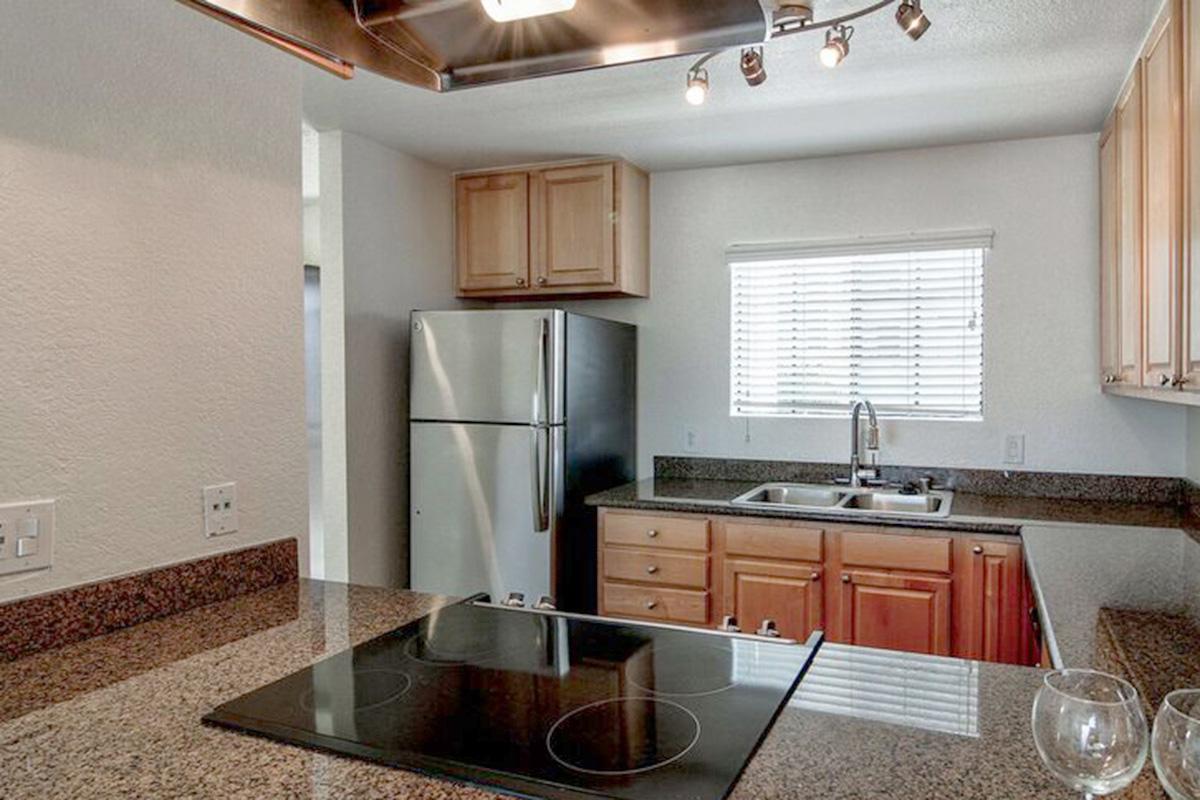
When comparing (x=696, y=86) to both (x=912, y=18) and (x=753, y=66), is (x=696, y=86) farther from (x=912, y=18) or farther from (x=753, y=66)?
(x=912, y=18)

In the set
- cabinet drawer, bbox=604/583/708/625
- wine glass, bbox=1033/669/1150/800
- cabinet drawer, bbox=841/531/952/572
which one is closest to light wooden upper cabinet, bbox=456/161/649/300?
cabinet drawer, bbox=604/583/708/625

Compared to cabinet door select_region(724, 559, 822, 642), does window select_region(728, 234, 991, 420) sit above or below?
above

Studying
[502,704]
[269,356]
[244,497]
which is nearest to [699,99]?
[269,356]

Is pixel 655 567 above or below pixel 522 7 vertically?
below

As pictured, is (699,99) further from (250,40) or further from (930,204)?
(930,204)

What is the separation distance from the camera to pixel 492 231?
12.4 feet

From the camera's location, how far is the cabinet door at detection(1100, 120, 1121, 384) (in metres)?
2.74

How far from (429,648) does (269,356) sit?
0.84 meters

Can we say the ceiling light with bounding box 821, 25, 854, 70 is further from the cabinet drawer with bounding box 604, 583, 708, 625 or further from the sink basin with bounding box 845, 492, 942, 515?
the cabinet drawer with bounding box 604, 583, 708, 625

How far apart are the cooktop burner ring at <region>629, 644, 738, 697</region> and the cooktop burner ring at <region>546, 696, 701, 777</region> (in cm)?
4

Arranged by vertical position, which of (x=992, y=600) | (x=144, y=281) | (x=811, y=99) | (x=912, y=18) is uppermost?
(x=811, y=99)

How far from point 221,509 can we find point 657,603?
1835 mm

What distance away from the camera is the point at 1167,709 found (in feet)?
2.63

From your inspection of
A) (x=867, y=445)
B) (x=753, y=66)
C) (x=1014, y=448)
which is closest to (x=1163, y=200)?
(x=753, y=66)
